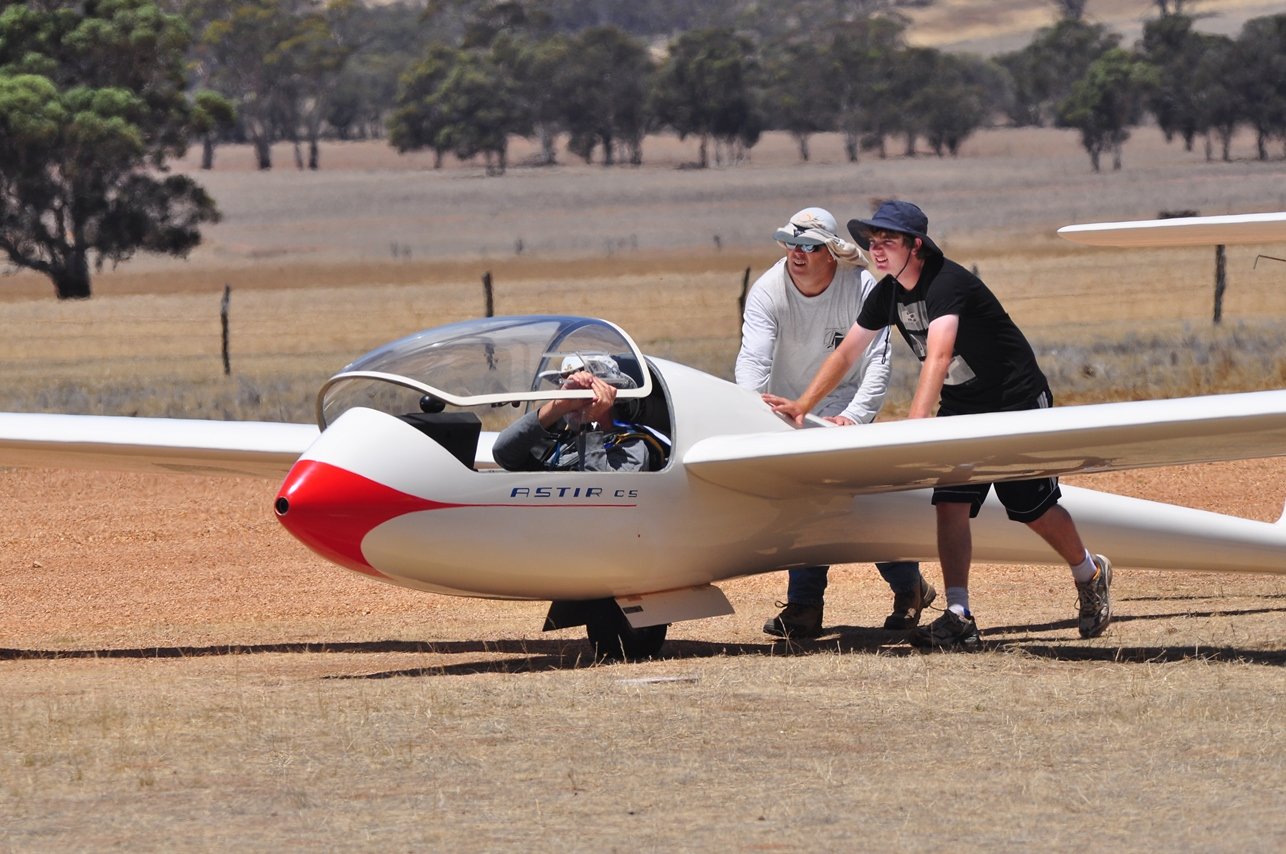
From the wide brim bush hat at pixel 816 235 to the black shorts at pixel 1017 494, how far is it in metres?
1.22

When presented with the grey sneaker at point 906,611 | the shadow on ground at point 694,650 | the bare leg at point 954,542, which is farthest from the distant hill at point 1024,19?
the bare leg at point 954,542

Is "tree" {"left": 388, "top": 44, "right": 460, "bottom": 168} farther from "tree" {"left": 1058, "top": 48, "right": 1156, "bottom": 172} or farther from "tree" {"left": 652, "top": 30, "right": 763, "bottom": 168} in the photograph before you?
"tree" {"left": 1058, "top": 48, "right": 1156, "bottom": 172}

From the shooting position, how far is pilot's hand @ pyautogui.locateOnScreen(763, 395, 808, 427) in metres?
11.4

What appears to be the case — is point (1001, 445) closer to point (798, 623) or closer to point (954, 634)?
point (954, 634)

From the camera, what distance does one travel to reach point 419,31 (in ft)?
582

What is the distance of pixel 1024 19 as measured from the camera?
635 feet

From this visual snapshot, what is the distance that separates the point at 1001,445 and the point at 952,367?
3.35 feet

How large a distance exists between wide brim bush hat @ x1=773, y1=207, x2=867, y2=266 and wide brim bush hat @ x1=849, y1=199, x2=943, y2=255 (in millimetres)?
691

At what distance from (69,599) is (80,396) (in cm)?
1624

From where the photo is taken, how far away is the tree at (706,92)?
380 feet

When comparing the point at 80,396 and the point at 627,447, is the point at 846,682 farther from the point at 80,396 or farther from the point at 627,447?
the point at 80,396

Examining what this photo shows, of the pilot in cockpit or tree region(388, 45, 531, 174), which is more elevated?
tree region(388, 45, 531, 174)

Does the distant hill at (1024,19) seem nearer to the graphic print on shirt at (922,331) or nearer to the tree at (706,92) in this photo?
the tree at (706,92)

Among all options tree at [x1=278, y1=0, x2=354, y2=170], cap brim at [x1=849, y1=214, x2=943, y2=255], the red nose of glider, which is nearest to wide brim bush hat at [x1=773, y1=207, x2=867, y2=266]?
cap brim at [x1=849, y1=214, x2=943, y2=255]
